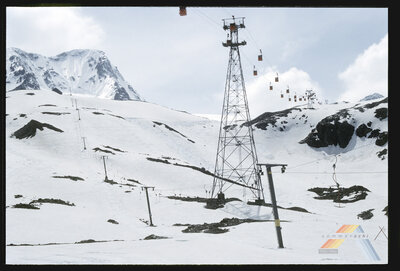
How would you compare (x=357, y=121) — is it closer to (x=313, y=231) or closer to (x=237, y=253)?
(x=313, y=231)

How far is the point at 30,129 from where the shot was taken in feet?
→ 262

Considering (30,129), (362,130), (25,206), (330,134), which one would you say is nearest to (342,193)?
(362,130)

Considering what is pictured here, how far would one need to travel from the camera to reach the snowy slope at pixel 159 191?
15.5 m

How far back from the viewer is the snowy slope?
15.5 m

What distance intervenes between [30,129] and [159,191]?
44139 mm

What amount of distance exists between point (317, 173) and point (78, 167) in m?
59.4

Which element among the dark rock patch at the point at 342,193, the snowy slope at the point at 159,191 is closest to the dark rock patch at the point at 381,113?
the snowy slope at the point at 159,191

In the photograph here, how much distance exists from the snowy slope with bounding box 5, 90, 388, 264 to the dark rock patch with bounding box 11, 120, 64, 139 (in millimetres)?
1862

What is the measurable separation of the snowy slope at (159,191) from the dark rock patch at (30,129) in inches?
73.3

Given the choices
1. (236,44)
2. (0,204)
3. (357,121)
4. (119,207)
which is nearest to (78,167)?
Answer: (119,207)

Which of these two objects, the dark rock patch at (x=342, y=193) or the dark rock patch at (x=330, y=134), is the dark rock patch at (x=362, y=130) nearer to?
the dark rock patch at (x=330, y=134)

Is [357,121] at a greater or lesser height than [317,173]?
greater

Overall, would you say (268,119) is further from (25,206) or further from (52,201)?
(25,206)

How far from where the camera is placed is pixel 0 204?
6789 millimetres
